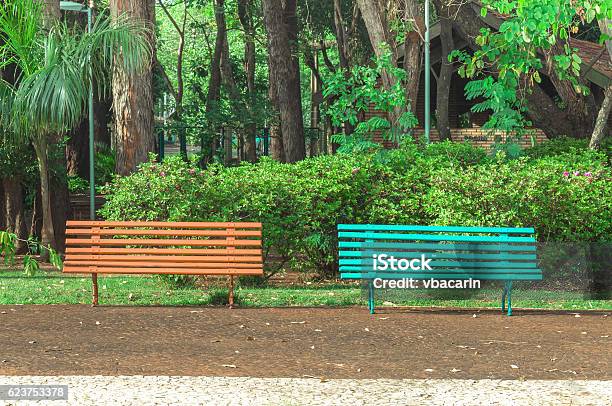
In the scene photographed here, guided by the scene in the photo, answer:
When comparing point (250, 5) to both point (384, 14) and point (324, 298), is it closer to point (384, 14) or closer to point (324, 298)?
point (384, 14)

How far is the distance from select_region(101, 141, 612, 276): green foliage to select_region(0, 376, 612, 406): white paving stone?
578 cm

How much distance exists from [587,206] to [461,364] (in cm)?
575

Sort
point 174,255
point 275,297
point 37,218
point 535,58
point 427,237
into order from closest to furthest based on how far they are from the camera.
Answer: point 427,237, point 174,255, point 275,297, point 535,58, point 37,218

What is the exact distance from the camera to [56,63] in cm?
1469

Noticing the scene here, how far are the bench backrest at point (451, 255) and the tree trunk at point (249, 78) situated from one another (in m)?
23.1

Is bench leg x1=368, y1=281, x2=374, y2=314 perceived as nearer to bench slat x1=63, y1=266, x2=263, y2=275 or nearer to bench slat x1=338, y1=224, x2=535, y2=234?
bench slat x1=338, y1=224, x2=535, y2=234

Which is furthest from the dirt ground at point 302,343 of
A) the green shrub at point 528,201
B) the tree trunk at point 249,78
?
the tree trunk at point 249,78

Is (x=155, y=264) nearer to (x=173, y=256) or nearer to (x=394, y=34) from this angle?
(x=173, y=256)

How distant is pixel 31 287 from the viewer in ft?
42.1

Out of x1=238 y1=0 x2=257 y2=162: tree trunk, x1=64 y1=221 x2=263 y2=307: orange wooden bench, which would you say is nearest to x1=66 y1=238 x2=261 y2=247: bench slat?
x1=64 y1=221 x2=263 y2=307: orange wooden bench

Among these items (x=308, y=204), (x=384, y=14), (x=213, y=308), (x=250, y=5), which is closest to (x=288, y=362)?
(x=213, y=308)

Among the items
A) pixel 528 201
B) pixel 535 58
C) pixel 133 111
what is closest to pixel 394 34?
pixel 535 58

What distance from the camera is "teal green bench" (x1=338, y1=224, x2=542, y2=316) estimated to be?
34.3ft

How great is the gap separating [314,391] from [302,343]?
177 cm
